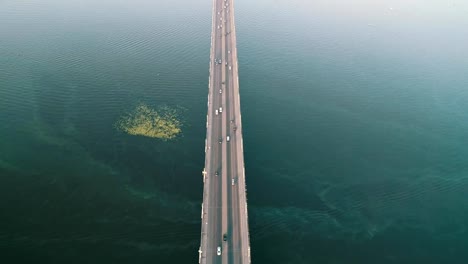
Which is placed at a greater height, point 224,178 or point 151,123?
point 151,123

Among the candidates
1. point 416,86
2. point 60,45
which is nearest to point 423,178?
point 416,86

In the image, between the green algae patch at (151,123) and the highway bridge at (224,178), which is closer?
the highway bridge at (224,178)

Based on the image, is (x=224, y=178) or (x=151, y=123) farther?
(x=151, y=123)

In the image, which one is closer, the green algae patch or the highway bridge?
the highway bridge
